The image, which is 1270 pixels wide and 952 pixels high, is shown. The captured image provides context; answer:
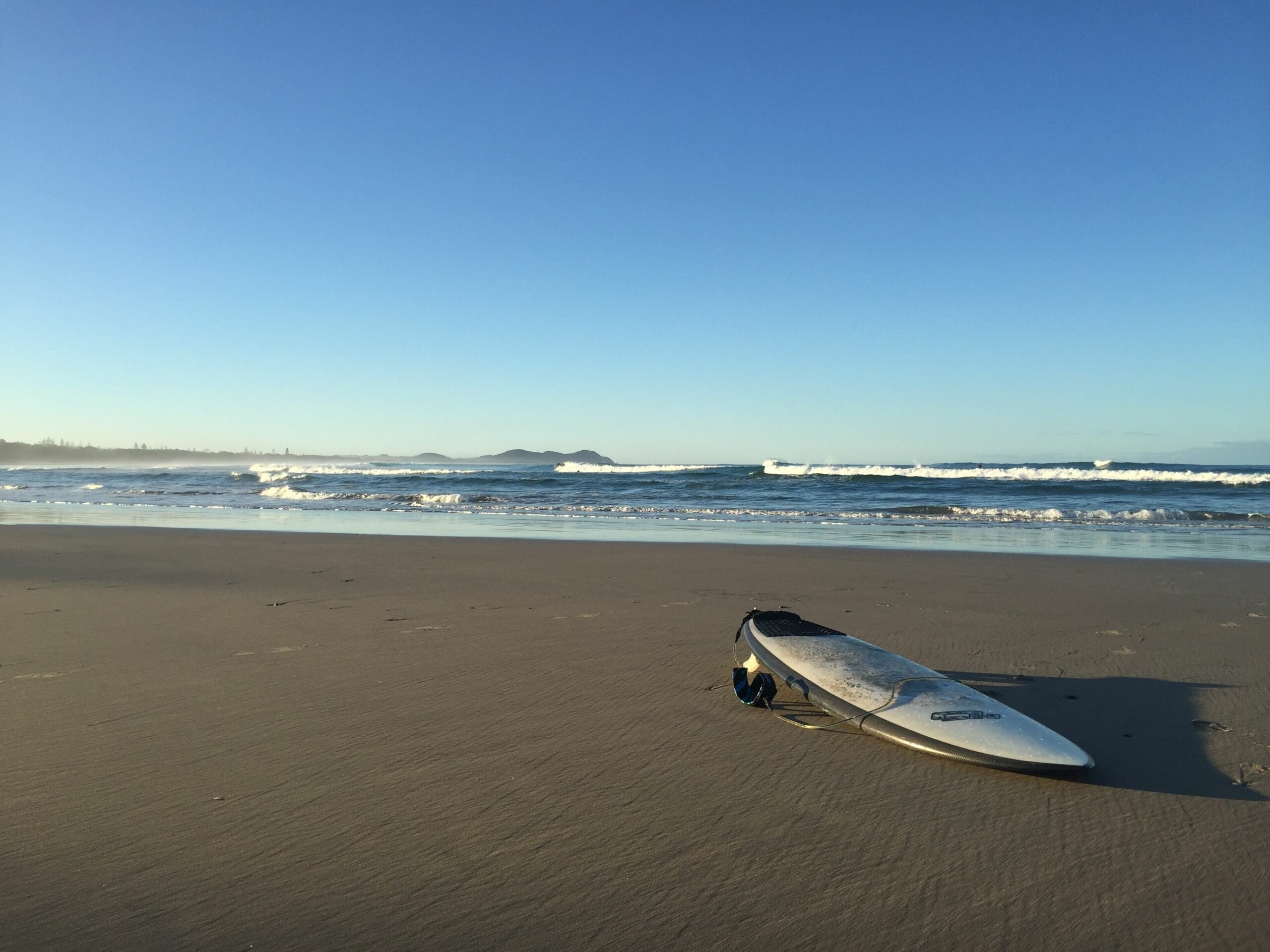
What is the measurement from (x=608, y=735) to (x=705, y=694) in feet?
2.51

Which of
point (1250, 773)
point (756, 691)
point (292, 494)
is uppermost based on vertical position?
Result: point (292, 494)

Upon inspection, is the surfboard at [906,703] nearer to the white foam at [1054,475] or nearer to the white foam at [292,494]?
the white foam at [292,494]

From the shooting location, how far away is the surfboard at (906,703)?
2.90m

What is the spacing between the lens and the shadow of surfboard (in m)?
2.91

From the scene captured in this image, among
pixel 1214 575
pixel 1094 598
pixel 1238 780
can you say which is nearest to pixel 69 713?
pixel 1238 780

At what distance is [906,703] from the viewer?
325 cm

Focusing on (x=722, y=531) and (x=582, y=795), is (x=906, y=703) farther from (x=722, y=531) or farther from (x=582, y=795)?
(x=722, y=531)

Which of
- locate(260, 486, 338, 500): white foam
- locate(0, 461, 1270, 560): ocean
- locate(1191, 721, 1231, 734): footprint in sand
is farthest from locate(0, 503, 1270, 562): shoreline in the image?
locate(1191, 721, 1231, 734): footprint in sand

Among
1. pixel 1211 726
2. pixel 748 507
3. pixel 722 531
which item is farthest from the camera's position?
pixel 748 507

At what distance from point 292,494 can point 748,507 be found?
15256mm

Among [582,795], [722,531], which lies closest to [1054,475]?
[722,531]

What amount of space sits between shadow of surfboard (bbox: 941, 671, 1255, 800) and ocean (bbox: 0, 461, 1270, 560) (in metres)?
7.30

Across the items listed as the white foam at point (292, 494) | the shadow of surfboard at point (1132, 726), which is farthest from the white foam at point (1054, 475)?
the shadow of surfboard at point (1132, 726)

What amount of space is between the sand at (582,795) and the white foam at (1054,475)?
2971 cm
